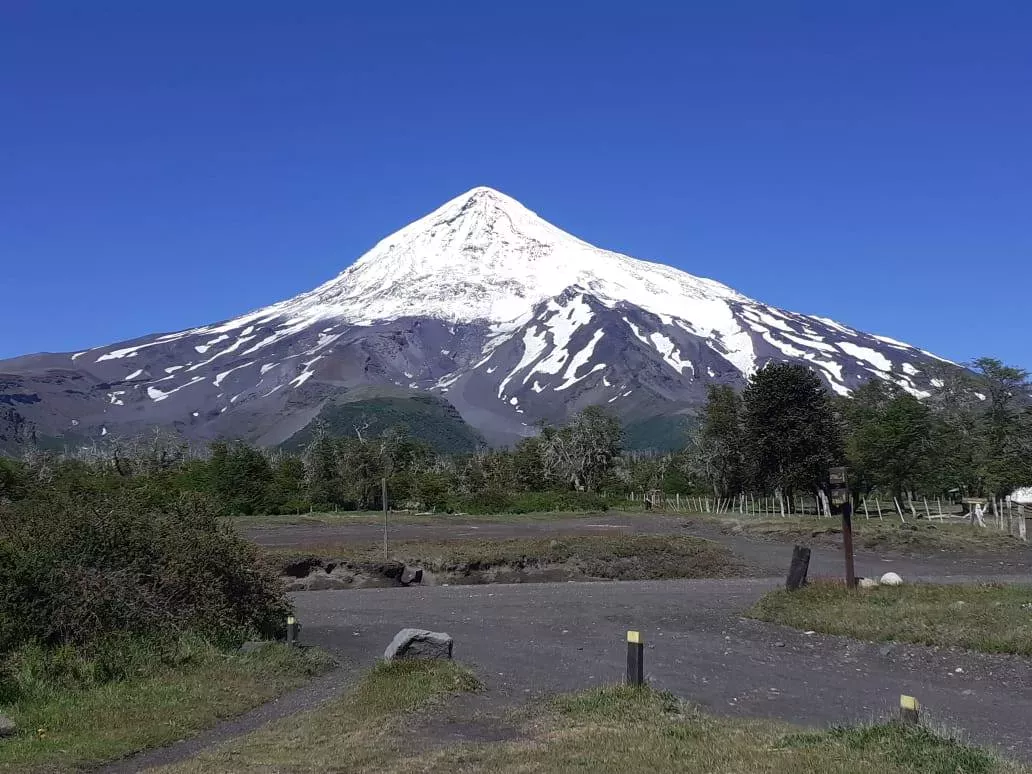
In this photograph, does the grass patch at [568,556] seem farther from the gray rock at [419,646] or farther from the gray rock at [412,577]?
the gray rock at [419,646]

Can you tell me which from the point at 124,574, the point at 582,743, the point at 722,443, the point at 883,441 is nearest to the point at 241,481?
the point at 722,443

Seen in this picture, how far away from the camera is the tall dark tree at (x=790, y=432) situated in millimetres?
58875

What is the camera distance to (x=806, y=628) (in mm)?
16766

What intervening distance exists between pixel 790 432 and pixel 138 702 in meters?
53.0

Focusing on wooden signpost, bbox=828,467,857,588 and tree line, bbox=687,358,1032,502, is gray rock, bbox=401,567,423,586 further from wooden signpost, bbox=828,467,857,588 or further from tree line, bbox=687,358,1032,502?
tree line, bbox=687,358,1032,502

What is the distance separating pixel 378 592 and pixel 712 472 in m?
52.8

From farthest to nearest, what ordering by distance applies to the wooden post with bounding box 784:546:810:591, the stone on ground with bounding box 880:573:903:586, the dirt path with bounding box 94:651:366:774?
the wooden post with bounding box 784:546:810:591 < the stone on ground with bounding box 880:573:903:586 < the dirt path with bounding box 94:651:366:774

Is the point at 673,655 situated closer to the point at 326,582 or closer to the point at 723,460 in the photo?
the point at 326,582

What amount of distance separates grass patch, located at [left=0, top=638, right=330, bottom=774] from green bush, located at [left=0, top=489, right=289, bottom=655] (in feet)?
2.55

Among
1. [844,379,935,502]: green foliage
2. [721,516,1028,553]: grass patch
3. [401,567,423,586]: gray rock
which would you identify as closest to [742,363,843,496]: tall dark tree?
[844,379,935,502]: green foliage

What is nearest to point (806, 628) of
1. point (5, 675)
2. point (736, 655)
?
point (736, 655)

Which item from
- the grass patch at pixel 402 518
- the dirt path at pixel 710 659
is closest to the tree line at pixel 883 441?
the grass patch at pixel 402 518

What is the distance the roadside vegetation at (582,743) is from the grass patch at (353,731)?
0.06 feet

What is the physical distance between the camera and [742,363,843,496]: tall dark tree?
58.9m
